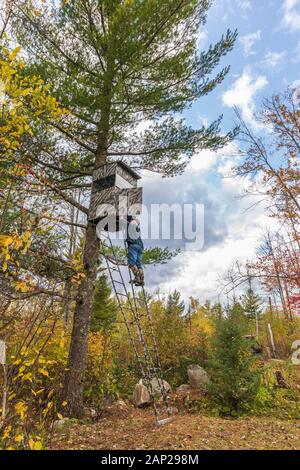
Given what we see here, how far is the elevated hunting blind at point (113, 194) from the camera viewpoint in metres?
7.41

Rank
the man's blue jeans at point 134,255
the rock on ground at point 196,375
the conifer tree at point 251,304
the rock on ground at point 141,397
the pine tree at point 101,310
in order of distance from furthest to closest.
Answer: the conifer tree at point 251,304 → the pine tree at point 101,310 → the rock on ground at point 196,375 → the rock on ground at point 141,397 → the man's blue jeans at point 134,255

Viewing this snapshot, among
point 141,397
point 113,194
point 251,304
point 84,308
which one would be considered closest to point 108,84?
point 113,194

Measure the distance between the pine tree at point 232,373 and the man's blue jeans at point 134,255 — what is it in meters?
2.91

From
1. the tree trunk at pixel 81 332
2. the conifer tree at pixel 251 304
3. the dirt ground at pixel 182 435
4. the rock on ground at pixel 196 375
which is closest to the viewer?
the dirt ground at pixel 182 435

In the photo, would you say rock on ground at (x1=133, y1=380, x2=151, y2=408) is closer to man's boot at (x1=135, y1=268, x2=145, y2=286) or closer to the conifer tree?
man's boot at (x1=135, y1=268, x2=145, y2=286)

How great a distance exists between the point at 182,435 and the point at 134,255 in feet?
12.3

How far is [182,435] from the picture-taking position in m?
4.82

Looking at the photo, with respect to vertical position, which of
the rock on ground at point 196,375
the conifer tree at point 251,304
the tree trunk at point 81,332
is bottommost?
the rock on ground at point 196,375

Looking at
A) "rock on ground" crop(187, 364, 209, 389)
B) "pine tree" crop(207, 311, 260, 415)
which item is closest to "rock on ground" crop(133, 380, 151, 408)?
"pine tree" crop(207, 311, 260, 415)

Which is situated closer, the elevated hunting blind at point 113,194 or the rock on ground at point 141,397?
the elevated hunting blind at point 113,194

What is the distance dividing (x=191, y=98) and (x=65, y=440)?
854cm

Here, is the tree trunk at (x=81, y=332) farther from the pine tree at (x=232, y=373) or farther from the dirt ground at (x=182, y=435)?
the pine tree at (x=232, y=373)

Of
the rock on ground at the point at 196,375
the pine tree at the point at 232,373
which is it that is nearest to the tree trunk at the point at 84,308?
the pine tree at the point at 232,373
